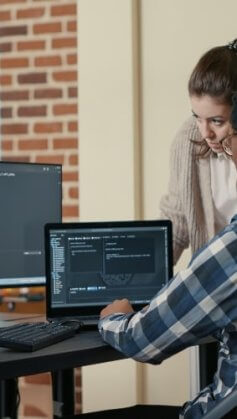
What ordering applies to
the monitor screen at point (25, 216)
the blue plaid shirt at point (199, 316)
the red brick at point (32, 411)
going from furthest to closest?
the red brick at point (32, 411) → the monitor screen at point (25, 216) → the blue plaid shirt at point (199, 316)

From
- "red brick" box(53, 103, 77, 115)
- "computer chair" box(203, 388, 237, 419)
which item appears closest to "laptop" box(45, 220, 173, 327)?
"computer chair" box(203, 388, 237, 419)

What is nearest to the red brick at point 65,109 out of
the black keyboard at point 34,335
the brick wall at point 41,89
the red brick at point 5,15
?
the brick wall at point 41,89

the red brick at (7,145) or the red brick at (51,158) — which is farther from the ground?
the red brick at (7,145)

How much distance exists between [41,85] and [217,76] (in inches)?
53.4

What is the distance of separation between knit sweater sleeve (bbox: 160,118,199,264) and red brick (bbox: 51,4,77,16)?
1.00 m

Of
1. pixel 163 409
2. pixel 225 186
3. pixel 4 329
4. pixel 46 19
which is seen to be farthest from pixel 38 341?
pixel 46 19

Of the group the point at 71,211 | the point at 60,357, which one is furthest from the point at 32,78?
the point at 60,357

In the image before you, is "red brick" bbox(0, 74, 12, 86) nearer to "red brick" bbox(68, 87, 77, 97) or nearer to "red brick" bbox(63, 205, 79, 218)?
"red brick" bbox(68, 87, 77, 97)

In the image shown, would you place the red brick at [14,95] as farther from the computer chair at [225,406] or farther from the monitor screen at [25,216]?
the computer chair at [225,406]

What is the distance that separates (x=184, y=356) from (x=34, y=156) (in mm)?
1060

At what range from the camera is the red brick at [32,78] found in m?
3.42

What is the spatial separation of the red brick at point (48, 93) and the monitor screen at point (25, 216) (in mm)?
1102

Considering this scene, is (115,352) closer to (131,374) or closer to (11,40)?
(131,374)

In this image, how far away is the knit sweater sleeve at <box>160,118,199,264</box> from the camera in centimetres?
257
